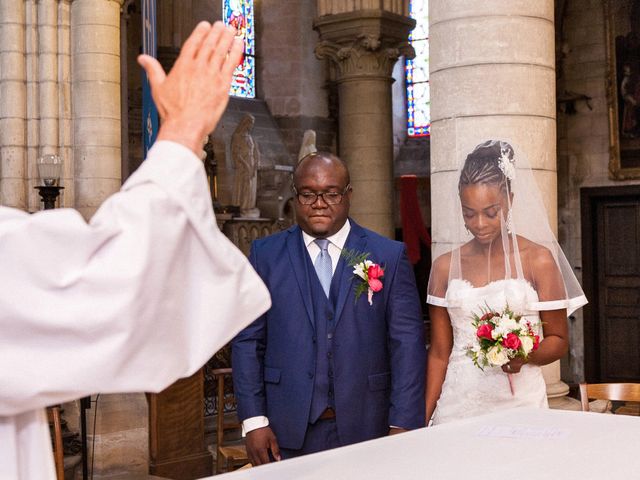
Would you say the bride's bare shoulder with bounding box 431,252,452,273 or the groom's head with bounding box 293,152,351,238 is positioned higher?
the groom's head with bounding box 293,152,351,238

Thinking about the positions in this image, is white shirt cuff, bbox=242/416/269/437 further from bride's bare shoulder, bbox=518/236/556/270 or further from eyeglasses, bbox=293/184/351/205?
bride's bare shoulder, bbox=518/236/556/270

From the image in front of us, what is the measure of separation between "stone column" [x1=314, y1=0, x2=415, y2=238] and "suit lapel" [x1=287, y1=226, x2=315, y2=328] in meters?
9.20

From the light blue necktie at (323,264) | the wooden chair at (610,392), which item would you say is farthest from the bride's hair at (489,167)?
the wooden chair at (610,392)

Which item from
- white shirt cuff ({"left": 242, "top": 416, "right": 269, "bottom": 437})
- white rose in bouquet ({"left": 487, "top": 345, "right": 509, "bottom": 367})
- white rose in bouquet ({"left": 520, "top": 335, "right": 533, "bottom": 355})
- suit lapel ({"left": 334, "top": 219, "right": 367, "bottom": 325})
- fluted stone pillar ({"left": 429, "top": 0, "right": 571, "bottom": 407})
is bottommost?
white shirt cuff ({"left": 242, "top": 416, "right": 269, "bottom": 437})

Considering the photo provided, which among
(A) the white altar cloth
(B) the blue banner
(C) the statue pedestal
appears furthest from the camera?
(C) the statue pedestal

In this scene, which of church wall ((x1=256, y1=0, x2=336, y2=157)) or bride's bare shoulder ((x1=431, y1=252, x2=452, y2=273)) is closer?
bride's bare shoulder ((x1=431, y1=252, x2=452, y2=273))

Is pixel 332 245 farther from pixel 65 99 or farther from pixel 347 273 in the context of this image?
pixel 65 99

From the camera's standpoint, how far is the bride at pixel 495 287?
12.2ft

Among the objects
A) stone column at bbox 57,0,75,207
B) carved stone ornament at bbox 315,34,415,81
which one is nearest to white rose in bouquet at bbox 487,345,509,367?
stone column at bbox 57,0,75,207

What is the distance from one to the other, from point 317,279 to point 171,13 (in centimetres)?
1269

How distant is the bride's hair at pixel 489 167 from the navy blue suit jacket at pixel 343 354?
0.49 metres

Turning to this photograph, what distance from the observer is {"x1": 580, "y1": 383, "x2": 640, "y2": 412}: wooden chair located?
431 centimetres

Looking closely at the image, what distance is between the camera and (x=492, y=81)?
4.91 metres

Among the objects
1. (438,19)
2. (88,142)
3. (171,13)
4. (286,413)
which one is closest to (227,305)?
(286,413)
